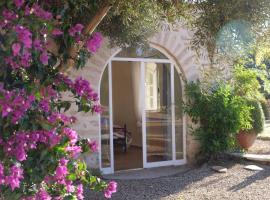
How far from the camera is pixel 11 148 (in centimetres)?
233

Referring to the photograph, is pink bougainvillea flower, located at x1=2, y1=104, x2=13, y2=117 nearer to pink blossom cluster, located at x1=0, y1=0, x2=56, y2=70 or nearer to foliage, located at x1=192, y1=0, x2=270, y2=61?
pink blossom cluster, located at x1=0, y1=0, x2=56, y2=70

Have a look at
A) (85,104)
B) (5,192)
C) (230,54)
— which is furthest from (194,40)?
(5,192)

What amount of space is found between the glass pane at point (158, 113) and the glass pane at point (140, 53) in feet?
0.63

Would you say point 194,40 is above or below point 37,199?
Result: above

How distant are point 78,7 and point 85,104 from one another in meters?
1.01

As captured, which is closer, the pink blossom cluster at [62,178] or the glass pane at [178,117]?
the pink blossom cluster at [62,178]

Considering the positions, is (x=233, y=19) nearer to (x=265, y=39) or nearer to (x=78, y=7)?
(x=265, y=39)

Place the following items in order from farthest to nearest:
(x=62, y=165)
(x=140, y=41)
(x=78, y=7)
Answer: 1. (x=140, y=41)
2. (x=78, y=7)
3. (x=62, y=165)

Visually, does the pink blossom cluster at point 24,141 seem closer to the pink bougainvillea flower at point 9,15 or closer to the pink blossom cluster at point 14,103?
the pink blossom cluster at point 14,103

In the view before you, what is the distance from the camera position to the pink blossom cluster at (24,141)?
7.55 feet

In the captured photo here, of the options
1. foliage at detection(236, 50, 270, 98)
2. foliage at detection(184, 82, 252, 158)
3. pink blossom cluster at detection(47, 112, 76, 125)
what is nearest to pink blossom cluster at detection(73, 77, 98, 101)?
pink blossom cluster at detection(47, 112, 76, 125)

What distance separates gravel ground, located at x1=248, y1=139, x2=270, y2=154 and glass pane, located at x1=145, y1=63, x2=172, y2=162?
8.19ft

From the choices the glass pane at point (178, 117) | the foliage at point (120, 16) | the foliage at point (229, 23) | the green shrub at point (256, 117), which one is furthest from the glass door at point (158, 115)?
the foliage at point (229, 23)

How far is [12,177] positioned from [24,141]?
8.8 inches
